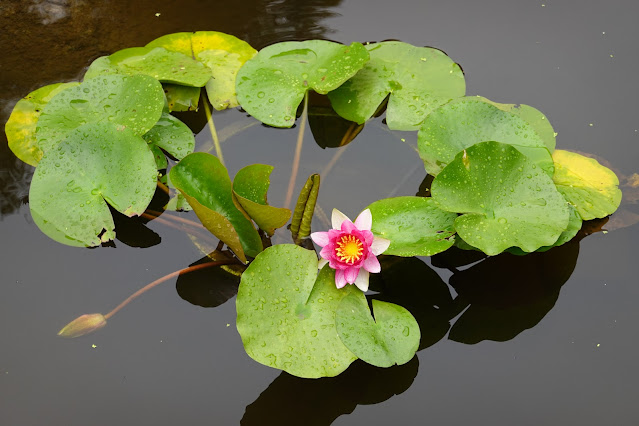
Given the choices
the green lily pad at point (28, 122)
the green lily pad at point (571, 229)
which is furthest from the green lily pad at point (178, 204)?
the green lily pad at point (571, 229)

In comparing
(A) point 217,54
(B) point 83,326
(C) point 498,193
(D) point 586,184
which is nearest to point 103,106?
(A) point 217,54

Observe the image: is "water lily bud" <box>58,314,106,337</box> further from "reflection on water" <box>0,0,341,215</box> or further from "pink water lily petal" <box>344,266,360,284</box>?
"reflection on water" <box>0,0,341,215</box>

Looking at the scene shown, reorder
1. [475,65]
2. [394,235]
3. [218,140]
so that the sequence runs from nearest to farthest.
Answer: [394,235]
[218,140]
[475,65]

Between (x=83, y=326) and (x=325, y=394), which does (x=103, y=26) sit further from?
(x=325, y=394)

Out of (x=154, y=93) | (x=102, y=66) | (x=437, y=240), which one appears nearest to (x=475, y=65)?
(x=437, y=240)

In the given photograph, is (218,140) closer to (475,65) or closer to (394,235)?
(394,235)
